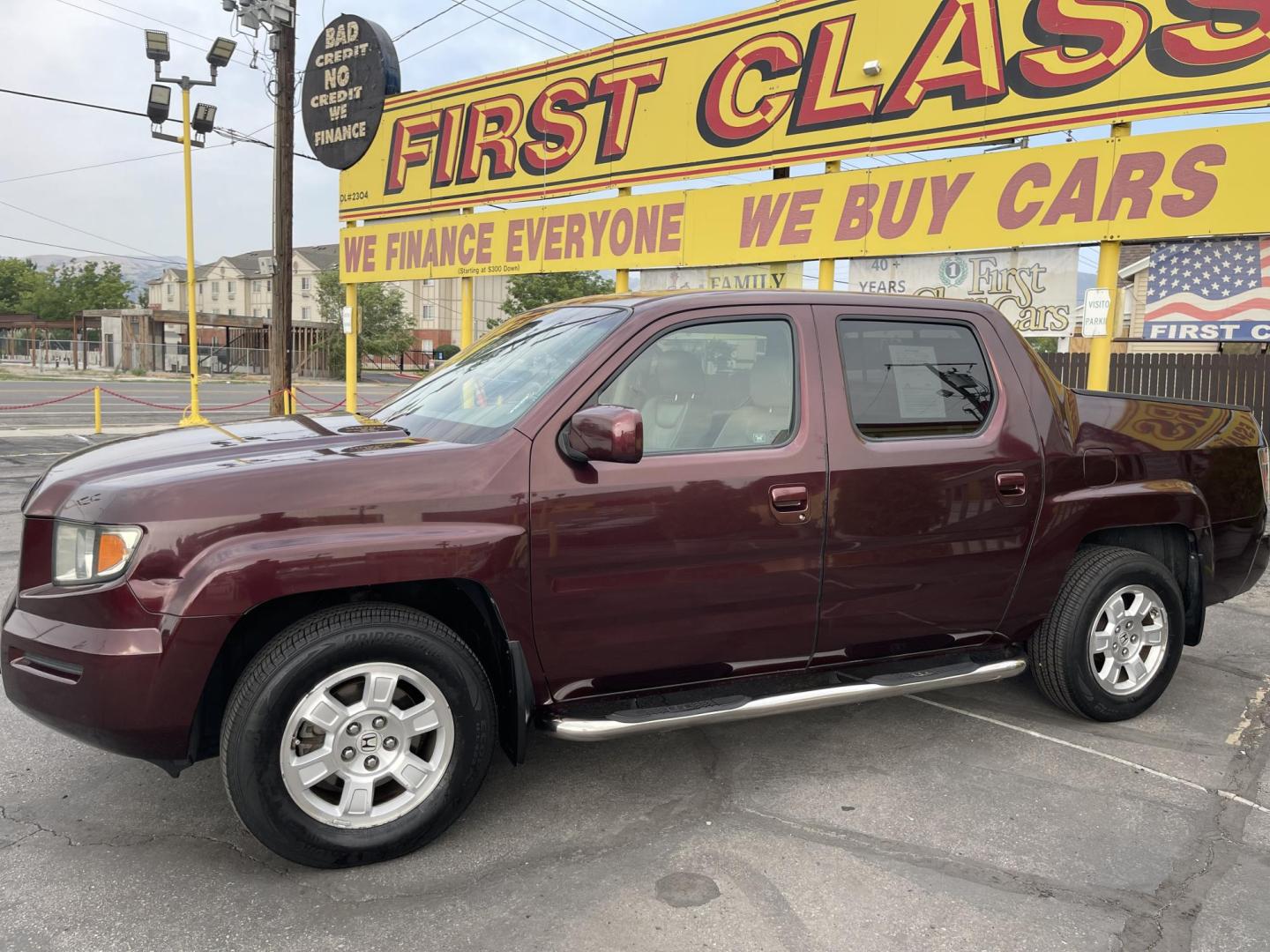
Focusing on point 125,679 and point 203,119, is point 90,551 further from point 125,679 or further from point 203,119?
point 203,119

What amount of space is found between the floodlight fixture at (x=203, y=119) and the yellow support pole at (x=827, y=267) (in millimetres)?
12874

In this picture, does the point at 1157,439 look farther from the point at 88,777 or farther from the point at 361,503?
the point at 88,777

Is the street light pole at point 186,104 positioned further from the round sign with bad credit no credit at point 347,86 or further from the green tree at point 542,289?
the green tree at point 542,289

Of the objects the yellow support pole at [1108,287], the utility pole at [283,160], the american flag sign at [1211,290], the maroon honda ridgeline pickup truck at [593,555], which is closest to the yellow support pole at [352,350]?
the utility pole at [283,160]

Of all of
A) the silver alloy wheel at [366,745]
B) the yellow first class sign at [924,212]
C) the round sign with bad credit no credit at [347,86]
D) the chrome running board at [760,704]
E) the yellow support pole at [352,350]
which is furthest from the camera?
the yellow support pole at [352,350]

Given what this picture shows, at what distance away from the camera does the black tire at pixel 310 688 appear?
2.79m

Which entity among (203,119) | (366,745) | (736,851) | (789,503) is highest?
(203,119)

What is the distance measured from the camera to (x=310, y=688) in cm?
285

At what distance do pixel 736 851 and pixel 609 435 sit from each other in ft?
4.76

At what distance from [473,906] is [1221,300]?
1091 cm

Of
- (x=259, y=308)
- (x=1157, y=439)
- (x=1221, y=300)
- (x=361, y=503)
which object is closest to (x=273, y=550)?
(x=361, y=503)

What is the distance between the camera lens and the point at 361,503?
2.91 metres

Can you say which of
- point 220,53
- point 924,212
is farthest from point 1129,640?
point 220,53

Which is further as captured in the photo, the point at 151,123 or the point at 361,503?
the point at 151,123
